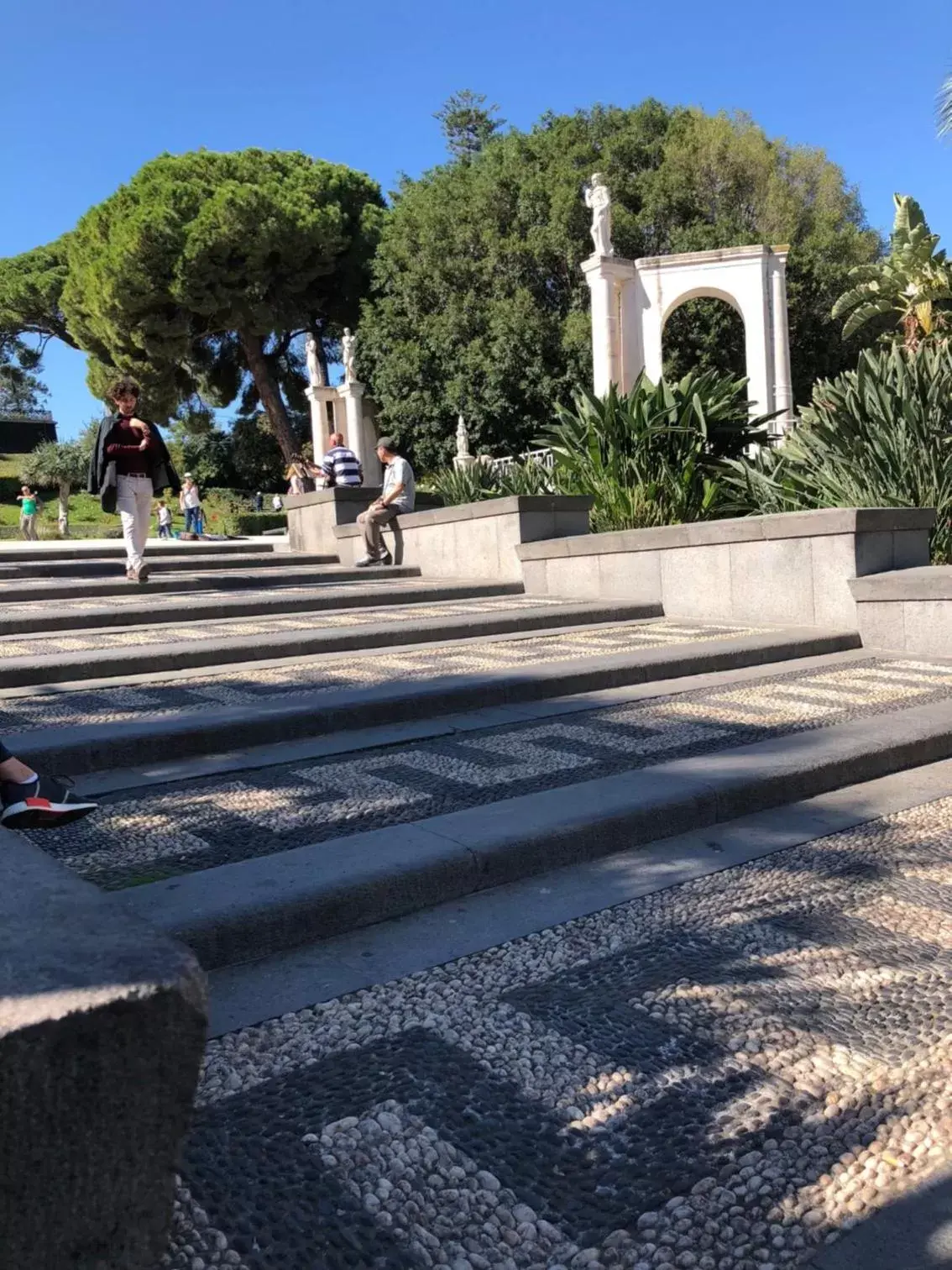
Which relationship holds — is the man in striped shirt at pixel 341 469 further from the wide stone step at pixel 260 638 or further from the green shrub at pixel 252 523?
the green shrub at pixel 252 523

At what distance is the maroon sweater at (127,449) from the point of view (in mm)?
9102

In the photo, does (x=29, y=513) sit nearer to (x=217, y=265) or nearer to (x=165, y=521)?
(x=165, y=521)

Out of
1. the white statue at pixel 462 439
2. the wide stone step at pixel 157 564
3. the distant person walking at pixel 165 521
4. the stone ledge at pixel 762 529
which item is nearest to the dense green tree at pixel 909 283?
the white statue at pixel 462 439

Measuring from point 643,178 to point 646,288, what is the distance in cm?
957

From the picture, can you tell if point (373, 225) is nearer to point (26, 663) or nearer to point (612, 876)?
point (26, 663)

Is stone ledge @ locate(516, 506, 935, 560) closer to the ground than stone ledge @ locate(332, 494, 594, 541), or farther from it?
closer to the ground

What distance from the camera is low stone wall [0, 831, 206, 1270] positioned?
4.62 ft

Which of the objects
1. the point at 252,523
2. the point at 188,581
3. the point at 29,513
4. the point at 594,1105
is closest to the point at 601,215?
the point at 252,523

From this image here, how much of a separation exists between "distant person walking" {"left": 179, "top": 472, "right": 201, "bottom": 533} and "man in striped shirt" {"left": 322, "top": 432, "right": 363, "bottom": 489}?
10.6 meters

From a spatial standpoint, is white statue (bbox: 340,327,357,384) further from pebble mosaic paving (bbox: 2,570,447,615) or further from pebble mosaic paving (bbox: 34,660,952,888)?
pebble mosaic paving (bbox: 34,660,952,888)

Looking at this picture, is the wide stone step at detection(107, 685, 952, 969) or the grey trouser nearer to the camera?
the wide stone step at detection(107, 685, 952, 969)

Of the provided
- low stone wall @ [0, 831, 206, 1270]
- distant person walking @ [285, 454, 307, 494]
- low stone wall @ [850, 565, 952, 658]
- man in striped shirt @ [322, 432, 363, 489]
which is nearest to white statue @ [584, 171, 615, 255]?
A: distant person walking @ [285, 454, 307, 494]

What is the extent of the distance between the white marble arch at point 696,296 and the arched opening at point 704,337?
19.3 feet

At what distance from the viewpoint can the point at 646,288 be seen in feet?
81.8
